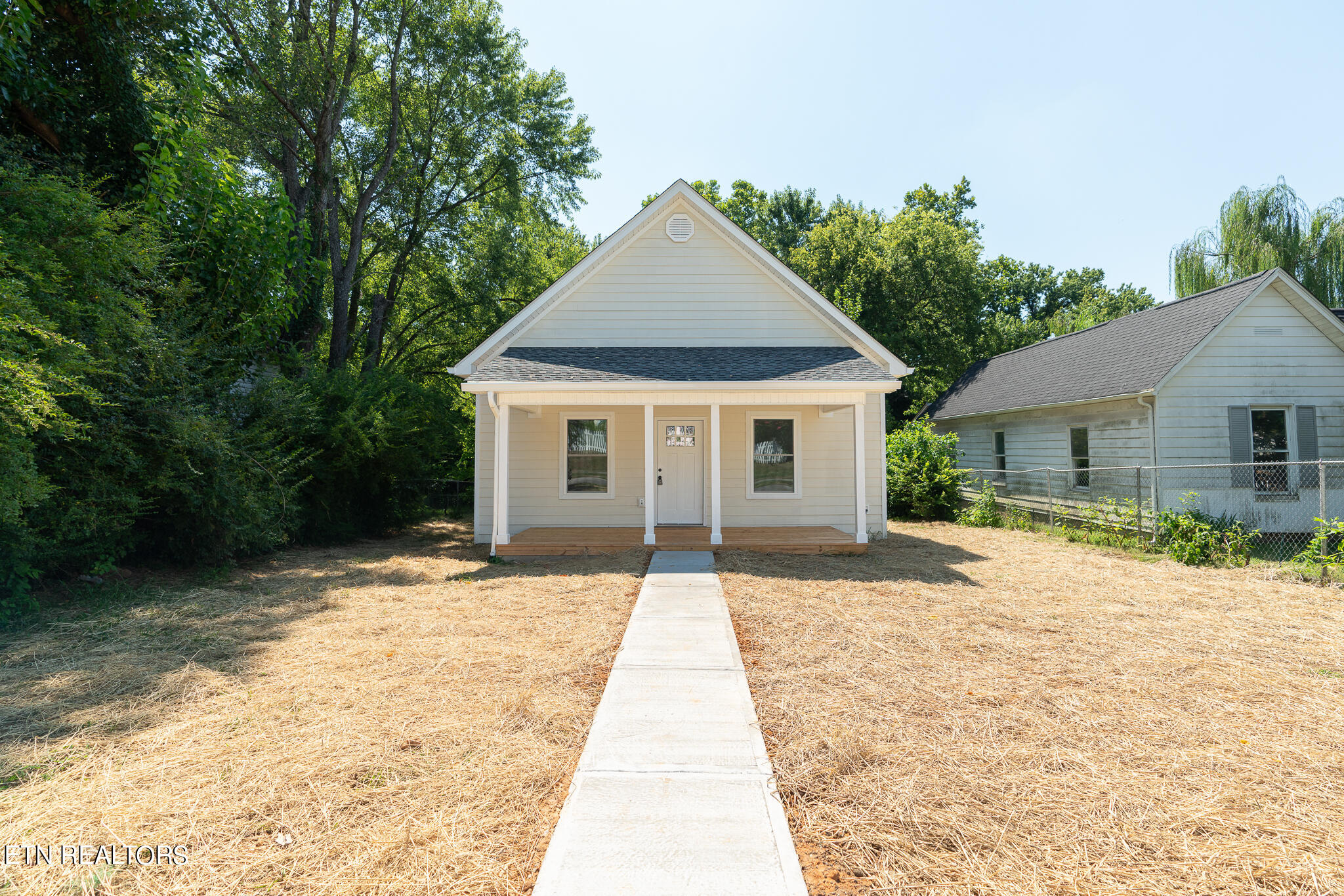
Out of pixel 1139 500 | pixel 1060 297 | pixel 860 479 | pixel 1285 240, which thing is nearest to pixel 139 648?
pixel 860 479

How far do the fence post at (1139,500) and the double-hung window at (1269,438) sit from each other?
2190mm

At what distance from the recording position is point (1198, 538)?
9750mm

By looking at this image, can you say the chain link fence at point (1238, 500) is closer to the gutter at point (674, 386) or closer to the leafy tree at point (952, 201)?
the gutter at point (674, 386)

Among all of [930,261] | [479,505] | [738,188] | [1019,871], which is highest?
[738,188]

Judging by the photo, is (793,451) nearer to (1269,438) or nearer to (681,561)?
(681,561)

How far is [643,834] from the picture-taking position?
2.66 meters

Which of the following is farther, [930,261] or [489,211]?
[930,261]

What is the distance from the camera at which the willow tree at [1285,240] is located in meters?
19.9

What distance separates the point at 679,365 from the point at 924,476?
8.72 m

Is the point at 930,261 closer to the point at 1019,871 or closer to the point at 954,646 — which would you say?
the point at 954,646

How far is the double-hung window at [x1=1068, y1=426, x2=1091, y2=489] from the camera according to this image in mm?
14103

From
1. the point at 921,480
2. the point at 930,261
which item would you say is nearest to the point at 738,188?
the point at 930,261

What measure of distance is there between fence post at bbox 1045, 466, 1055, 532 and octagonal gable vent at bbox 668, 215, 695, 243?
941 centimetres

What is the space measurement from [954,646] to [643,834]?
3.83 meters
